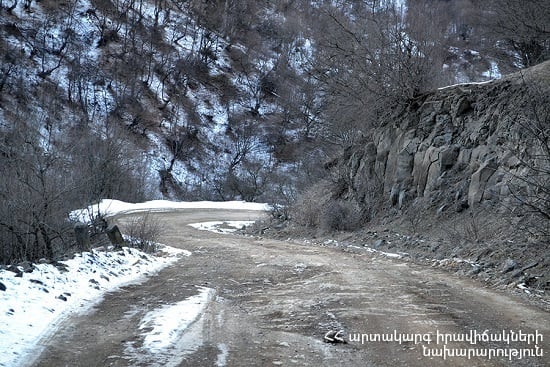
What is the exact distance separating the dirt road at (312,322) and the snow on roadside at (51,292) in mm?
234

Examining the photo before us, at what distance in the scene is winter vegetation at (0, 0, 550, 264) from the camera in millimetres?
13195

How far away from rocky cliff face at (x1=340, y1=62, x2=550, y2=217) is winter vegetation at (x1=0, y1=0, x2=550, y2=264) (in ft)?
0.70

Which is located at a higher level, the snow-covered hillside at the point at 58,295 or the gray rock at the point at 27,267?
the gray rock at the point at 27,267

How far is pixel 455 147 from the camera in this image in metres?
16.9

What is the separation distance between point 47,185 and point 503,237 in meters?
10.1

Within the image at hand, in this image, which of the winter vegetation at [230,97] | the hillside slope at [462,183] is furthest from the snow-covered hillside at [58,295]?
the hillside slope at [462,183]

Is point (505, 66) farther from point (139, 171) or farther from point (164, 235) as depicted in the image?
point (139, 171)

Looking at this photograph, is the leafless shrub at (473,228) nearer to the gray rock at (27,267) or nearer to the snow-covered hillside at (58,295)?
the snow-covered hillside at (58,295)

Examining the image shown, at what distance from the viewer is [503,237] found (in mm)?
12008

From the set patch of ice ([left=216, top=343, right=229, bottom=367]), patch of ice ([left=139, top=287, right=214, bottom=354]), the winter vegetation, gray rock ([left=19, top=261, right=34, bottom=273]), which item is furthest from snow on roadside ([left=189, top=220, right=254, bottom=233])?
patch of ice ([left=216, top=343, right=229, bottom=367])

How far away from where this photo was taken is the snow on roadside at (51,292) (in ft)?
18.6

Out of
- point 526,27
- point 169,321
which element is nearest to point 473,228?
point 169,321

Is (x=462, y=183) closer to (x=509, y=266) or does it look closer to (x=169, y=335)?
(x=509, y=266)

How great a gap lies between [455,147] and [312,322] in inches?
460
